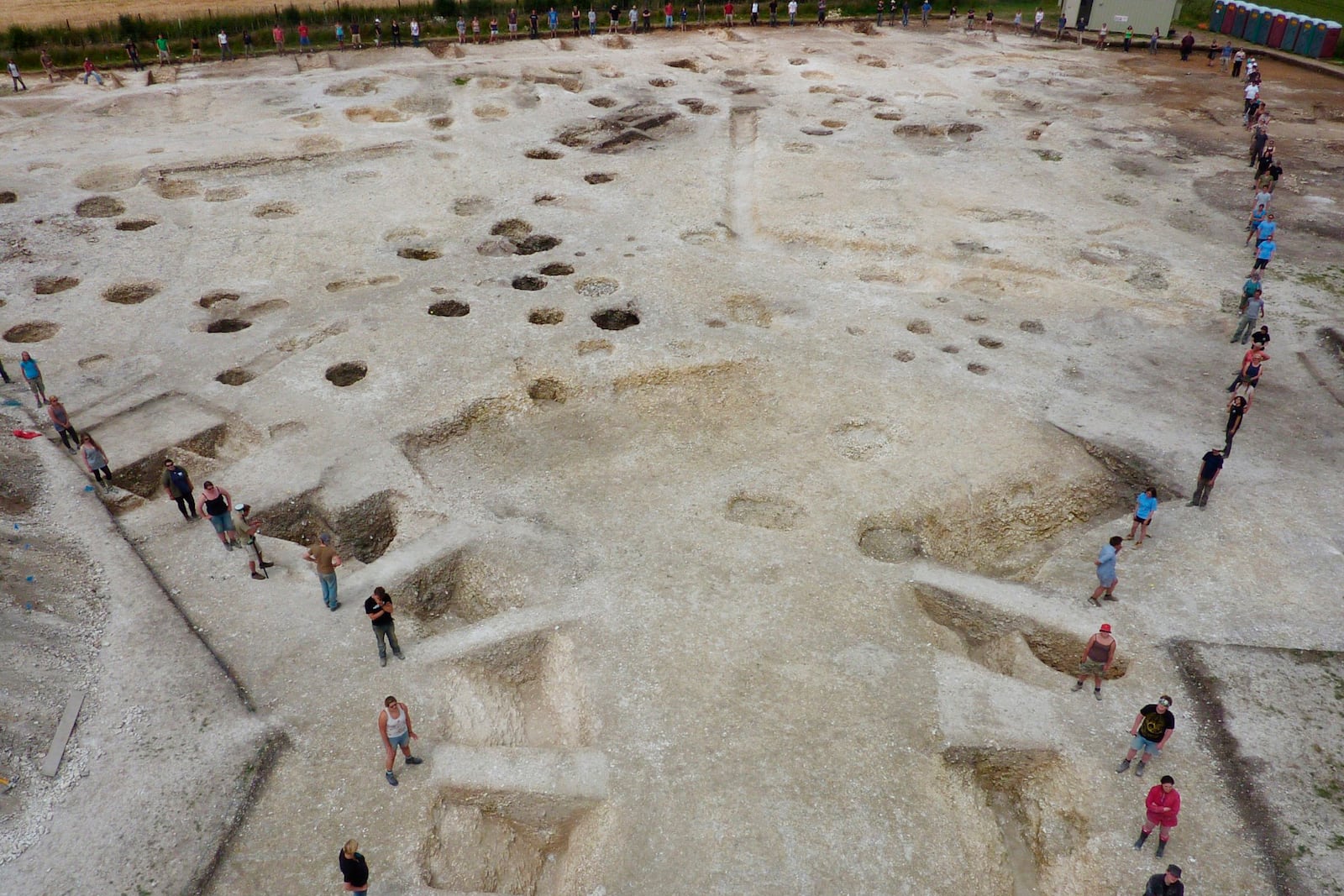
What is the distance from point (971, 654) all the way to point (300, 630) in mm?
9624

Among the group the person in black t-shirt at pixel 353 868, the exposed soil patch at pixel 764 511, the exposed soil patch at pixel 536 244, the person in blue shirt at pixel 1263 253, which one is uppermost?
the person in blue shirt at pixel 1263 253

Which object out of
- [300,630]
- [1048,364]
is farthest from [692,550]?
[1048,364]

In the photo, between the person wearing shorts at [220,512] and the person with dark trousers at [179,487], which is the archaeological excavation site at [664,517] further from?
the person with dark trousers at [179,487]

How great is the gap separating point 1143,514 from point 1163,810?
17.9ft

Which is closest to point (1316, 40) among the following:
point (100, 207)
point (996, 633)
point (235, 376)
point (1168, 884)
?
point (996, 633)

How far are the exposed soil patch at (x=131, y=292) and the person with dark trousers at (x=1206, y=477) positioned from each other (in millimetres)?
22745

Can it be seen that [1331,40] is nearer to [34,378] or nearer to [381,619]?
[381,619]

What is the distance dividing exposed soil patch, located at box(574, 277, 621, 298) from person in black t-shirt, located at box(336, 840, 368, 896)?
46.6ft

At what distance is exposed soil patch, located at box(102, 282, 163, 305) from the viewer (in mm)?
20422

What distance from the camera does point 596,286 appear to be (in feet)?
67.8

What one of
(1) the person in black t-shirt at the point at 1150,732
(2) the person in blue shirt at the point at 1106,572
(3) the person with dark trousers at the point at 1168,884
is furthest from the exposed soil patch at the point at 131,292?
(3) the person with dark trousers at the point at 1168,884

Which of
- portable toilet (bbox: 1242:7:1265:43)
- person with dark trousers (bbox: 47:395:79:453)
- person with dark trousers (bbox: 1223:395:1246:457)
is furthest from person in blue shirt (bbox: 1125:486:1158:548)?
portable toilet (bbox: 1242:7:1265:43)

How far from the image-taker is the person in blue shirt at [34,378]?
51.8 feet

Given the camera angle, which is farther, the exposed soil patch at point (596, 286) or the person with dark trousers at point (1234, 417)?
the exposed soil patch at point (596, 286)
